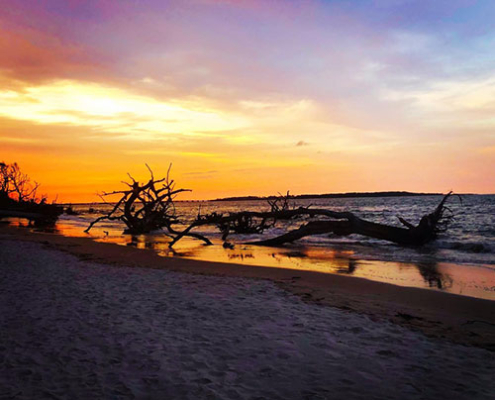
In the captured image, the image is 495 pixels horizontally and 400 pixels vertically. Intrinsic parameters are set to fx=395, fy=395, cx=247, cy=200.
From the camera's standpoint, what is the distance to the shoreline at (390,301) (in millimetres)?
5414

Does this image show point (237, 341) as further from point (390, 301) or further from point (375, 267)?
point (375, 267)

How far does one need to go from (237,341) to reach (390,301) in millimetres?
3665

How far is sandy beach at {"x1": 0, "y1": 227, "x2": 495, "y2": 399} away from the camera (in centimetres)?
351

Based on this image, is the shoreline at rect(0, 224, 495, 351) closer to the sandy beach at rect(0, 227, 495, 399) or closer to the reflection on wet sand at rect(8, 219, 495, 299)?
the sandy beach at rect(0, 227, 495, 399)

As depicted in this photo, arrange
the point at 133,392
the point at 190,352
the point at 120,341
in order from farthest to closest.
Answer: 1. the point at 120,341
2. the point at 190,352
3. the point at 133,392

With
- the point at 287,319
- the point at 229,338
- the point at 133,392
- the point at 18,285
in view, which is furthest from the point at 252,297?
the point at 18,285

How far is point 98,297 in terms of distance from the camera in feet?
22.0

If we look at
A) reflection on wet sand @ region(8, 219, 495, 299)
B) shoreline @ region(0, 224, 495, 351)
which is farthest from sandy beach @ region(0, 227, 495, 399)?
reflection on wet sand @ region(8, 219, 495, 299)

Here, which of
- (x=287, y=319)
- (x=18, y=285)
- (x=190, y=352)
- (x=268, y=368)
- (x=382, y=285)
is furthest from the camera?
(x=382, y=285)

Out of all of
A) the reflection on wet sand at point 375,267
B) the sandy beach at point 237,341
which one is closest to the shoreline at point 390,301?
the sandy beach at point 237,341

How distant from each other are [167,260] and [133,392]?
9.51m

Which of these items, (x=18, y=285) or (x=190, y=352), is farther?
(x=18, y=285)

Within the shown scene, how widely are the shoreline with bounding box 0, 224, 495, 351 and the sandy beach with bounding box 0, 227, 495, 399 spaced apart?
0.13 ft

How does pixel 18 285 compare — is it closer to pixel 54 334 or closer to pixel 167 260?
pixel 54 334
